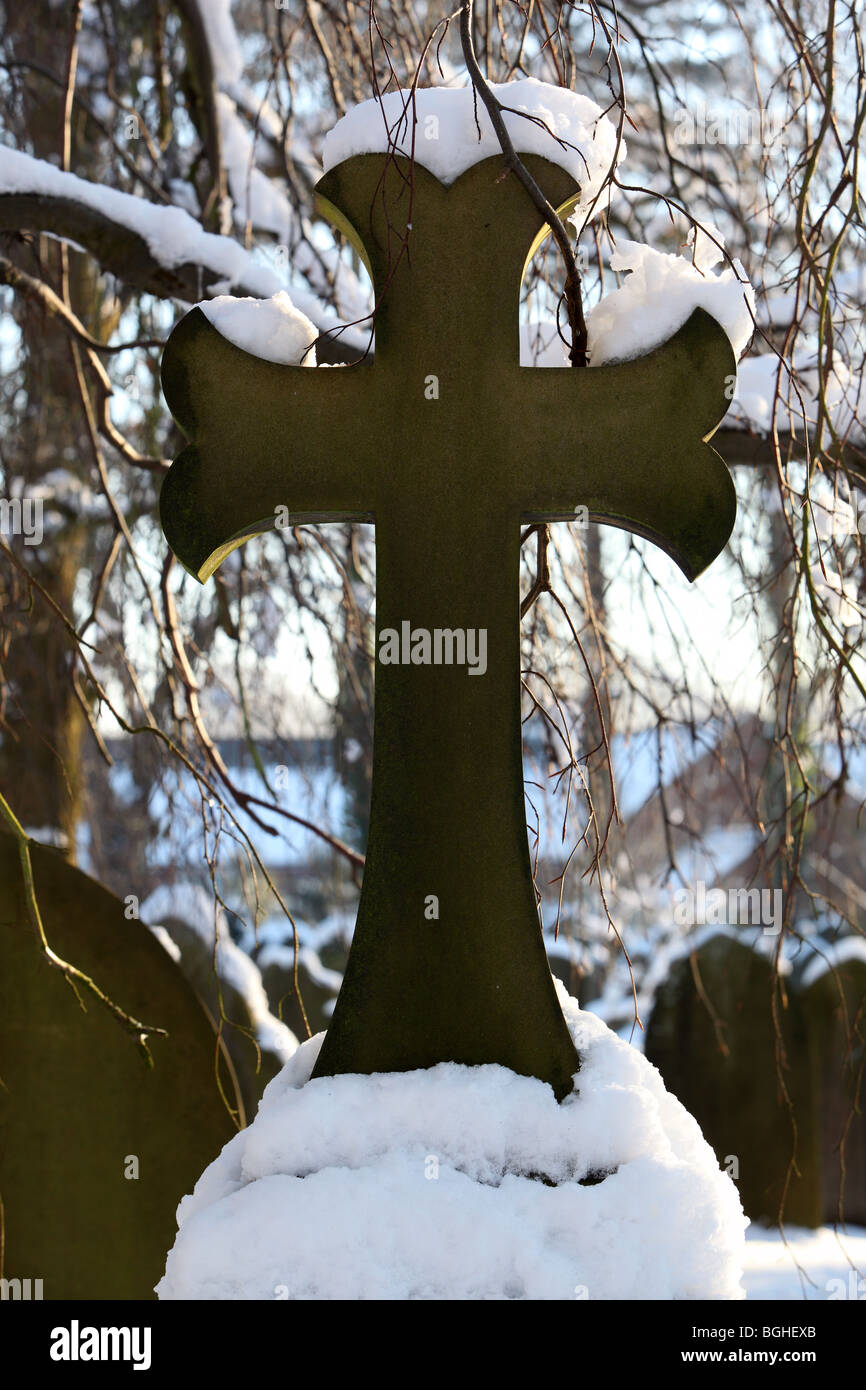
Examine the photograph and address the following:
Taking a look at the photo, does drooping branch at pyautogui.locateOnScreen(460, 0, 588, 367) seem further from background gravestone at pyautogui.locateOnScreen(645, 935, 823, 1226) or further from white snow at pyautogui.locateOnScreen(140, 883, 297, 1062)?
background gravestone at pyautogui.locateOnScreen(645, 935, 823, 1226)

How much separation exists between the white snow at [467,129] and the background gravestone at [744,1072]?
13.8ft

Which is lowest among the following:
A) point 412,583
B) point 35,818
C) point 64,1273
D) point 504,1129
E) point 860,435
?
point 64,1273

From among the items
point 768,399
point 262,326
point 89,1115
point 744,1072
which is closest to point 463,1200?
point 262,326

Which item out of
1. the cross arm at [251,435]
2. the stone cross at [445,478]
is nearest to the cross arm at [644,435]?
the stone cross at [445,478]

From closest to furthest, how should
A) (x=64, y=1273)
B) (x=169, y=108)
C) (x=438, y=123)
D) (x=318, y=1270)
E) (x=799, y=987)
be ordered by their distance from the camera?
(x=318, y=1270) < (x=438, y=123) < (x=64, y=1273) < (x=169, y=108) < (x=799, y=987)

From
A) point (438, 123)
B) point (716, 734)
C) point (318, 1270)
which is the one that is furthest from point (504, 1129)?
point (716, 734)

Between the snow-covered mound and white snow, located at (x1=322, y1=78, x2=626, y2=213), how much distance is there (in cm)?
124

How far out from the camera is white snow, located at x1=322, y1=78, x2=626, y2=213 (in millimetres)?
1650

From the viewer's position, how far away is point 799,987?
5.54 metres

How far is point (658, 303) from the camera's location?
1.72 m

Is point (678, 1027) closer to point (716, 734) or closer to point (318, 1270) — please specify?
point (716, 734)

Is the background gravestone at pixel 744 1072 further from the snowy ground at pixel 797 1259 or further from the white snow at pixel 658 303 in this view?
the white snow at pixel 658 303

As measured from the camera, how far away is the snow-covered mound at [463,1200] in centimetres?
136
